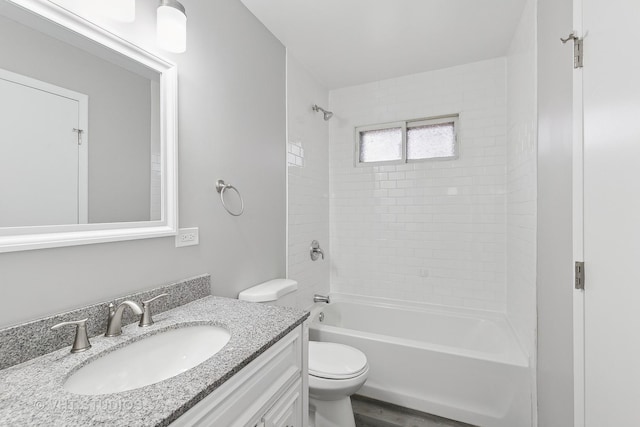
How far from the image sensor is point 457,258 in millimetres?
2514

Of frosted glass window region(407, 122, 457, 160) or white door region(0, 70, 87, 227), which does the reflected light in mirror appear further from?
frosted glass window region(407, 122, 457, 160)

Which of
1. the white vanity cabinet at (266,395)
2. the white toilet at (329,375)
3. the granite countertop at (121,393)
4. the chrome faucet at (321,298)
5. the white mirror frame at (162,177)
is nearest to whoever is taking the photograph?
Result: the granite countertop at (121,393)

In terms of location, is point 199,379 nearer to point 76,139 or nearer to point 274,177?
point 76,139

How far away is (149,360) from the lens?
3.27ft

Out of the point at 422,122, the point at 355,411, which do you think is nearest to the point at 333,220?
the point at 422,122

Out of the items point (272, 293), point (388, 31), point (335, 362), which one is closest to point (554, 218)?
point (335, 362)

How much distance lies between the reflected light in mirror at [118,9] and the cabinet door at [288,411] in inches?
60.9

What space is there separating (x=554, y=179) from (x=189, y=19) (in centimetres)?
189

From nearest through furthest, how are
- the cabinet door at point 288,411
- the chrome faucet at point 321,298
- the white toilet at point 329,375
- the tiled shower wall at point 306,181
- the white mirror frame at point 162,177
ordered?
the white mirror frame at point 162,177, the cabinet door at point 288,411, the white toilet at point 329,375, the tiled shower wall at point 306,181, the chrome faucet at point 321,298

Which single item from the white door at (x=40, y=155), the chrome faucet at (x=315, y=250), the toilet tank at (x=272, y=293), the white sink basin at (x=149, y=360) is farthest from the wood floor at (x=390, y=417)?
the white door at (x=40, y=155)

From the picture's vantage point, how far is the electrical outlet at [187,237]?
1329 mm

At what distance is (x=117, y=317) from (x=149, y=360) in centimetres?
19

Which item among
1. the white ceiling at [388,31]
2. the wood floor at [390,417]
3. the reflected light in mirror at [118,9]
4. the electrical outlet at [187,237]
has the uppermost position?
the white ceiling at [388,31]

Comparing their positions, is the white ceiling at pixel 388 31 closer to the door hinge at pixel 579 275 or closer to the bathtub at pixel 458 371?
the door hinge at pixel 579 275
